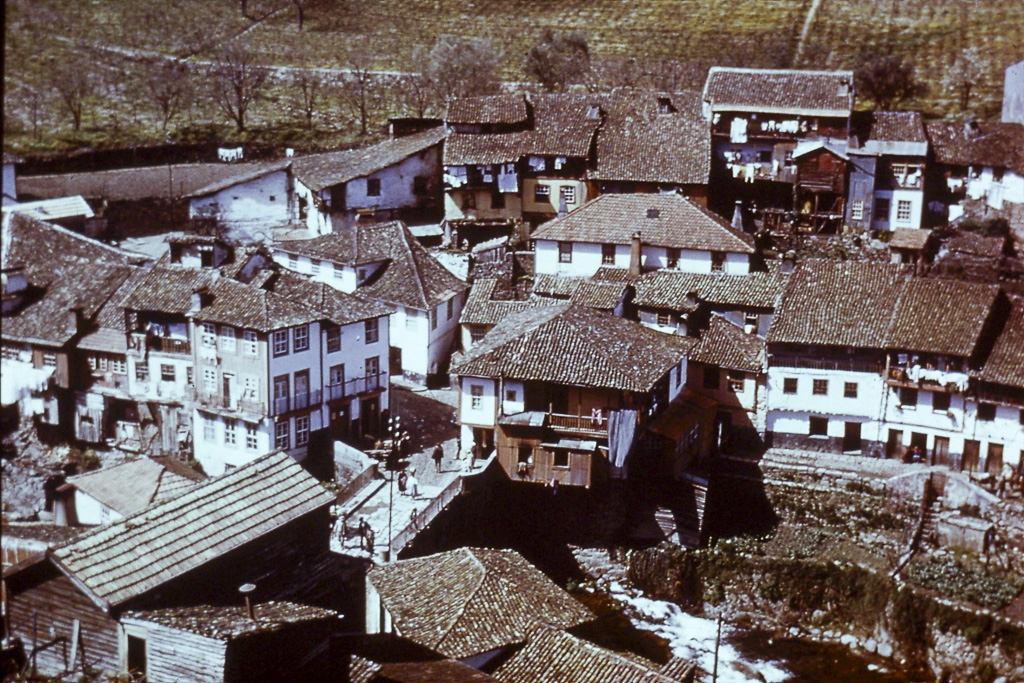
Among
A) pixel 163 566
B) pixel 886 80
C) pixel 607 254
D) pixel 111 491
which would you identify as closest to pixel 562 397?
pixel 607 254

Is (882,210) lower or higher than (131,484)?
higher

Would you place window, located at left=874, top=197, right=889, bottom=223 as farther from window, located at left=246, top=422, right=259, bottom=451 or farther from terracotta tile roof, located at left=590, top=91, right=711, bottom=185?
window, located at left=246, top=422, right=259, bottom=451

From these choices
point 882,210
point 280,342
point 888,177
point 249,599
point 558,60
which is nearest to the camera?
point 249,599

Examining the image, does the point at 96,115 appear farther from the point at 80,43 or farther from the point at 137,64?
the point at 80,43

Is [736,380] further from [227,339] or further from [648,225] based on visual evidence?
[227,339]

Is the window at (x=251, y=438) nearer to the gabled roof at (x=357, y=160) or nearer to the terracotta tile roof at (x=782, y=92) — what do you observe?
the gabled roof at (x=357, y=160)

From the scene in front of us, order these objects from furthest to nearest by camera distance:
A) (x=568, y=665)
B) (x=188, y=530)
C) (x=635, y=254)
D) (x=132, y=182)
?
(x=132, y=182), (x=635, y=254), (x=568, y=665), (x=188, y=530)

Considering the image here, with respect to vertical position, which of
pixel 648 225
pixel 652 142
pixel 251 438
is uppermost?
pixel 652 142
